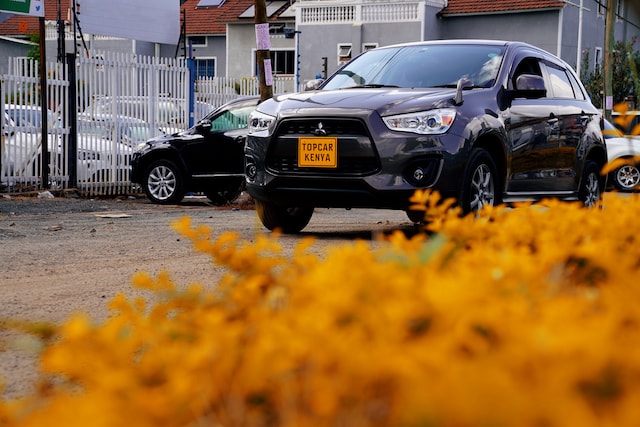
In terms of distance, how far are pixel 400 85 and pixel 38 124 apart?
313 inches

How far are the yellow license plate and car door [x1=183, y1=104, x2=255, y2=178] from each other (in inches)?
249

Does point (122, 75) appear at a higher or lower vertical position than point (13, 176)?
higher

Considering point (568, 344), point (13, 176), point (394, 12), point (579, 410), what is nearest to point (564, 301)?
point (568, 344)

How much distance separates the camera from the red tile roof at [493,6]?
39031mm

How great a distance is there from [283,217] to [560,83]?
10.0 feet

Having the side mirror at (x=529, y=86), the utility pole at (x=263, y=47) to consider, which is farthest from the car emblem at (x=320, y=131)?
the utility pole at (x=263, y=47)

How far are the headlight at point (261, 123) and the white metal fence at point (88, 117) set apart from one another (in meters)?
7.10

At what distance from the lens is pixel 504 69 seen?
8.25 metres

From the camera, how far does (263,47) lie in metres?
14.4

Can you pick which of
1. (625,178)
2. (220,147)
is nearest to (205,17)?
(625,178)

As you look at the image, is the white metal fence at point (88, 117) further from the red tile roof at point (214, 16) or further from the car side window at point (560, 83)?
the red tile roof at point (214, 16)

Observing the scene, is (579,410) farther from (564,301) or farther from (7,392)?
(7,392)

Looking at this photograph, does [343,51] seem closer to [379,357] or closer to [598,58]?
[598,58]

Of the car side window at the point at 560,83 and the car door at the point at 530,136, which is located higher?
the car side window at the point at 560,83
